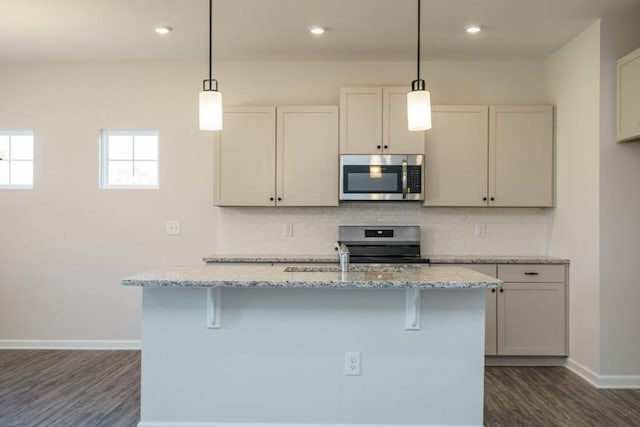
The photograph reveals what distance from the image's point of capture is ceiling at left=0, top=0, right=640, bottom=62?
313 centimetres

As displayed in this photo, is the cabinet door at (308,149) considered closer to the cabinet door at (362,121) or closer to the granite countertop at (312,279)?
the cabinet door at (362,121)

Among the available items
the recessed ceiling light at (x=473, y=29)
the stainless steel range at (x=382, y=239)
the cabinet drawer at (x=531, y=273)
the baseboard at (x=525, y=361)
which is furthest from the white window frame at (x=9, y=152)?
the baseboard at (x=525, y=361)

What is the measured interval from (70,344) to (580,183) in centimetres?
441

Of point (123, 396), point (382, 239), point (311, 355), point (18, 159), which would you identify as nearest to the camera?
point (311, 355)

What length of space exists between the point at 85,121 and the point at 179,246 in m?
1.40

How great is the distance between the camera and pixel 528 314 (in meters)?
3.75

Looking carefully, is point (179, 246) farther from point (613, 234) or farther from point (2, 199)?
point (613, 234)

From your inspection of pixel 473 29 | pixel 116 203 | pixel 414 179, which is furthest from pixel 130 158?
pixel 473 29

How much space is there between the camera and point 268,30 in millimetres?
3539

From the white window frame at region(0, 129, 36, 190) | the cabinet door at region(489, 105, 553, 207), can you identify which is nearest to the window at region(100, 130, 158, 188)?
the white window frame at region(0, 129, 36, 190)

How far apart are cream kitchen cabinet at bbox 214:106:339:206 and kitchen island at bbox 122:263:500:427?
158 cm

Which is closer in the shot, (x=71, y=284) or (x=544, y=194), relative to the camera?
(x=544, y=194)

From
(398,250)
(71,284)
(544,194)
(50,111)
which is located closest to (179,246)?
(71,284)

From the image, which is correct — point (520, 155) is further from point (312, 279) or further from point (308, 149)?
point (312, 279)
